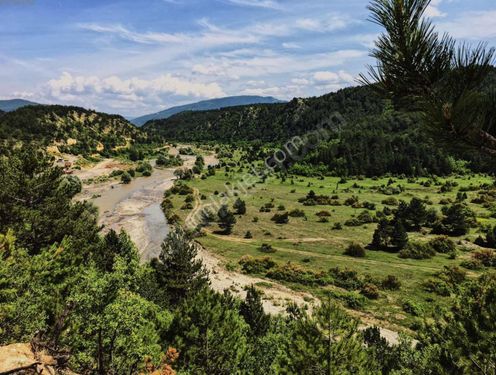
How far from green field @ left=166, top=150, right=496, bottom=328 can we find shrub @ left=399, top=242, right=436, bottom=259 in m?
1.34

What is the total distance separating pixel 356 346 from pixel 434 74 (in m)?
15.0

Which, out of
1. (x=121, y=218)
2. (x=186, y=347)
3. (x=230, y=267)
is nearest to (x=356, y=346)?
(x=186, y=347)

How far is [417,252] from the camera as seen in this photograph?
56938mm

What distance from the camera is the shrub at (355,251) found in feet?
188

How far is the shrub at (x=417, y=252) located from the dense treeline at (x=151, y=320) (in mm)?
29860

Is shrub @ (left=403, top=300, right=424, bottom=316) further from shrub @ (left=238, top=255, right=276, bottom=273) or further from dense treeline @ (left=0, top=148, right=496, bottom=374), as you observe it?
shrub @ (left=238, top=255, right=276, bottom=273)

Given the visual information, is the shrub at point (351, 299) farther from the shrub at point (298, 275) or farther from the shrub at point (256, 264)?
the shrub at point (256, 264)

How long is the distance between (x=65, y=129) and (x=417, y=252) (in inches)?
6155

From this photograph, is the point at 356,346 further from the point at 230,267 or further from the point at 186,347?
the point at 230,267

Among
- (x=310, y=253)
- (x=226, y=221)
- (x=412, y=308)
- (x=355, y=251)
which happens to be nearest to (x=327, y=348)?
(x=412, y=308)

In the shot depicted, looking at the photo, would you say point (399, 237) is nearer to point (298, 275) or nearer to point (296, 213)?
point (298, 275)

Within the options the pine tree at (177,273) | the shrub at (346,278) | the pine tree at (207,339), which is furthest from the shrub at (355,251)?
the pine tree at (207,339)

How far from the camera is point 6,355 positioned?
518 inches

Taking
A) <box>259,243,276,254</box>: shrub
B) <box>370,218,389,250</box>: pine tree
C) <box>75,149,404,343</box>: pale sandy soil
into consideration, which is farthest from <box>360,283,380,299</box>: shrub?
<box>259,243,276,254</box>: shrub
